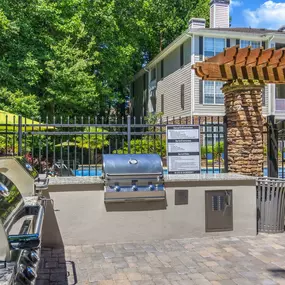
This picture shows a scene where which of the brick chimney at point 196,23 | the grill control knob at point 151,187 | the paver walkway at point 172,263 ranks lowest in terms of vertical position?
the paver walkway at point 172,263

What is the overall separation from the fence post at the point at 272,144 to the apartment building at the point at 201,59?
10828 mm

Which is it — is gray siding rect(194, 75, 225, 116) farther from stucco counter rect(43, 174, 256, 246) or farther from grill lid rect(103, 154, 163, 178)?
grill lid rect(103, 154, 163, 178)

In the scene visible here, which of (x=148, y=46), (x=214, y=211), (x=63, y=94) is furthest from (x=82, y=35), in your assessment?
(x=214, y=211)

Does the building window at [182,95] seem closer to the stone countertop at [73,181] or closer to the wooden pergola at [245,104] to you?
the wooden pergola at [245,104]

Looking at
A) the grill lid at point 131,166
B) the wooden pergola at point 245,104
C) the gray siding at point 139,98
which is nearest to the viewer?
the grill lid at point 131,166

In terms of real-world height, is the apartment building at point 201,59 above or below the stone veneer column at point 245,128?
above

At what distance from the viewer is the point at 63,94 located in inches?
682

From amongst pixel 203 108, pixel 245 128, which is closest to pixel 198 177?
pixel 245 128

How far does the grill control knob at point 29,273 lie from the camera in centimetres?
184

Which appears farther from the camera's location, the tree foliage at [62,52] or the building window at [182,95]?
the building window at [182,95]

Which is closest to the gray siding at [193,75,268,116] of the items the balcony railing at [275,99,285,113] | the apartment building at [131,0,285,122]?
the apartment building at [131,0,285,122]

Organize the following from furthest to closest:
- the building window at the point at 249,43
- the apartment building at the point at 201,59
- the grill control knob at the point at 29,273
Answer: the building window at the point at 249,43 → the apartment building at the point at 201,59 → the grill control knob at the point at 29,273

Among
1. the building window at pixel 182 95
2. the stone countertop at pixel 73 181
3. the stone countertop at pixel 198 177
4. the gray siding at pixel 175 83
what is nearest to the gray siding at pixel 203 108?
the gray siding at pixel 175 83

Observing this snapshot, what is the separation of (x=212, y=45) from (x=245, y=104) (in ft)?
42.9
